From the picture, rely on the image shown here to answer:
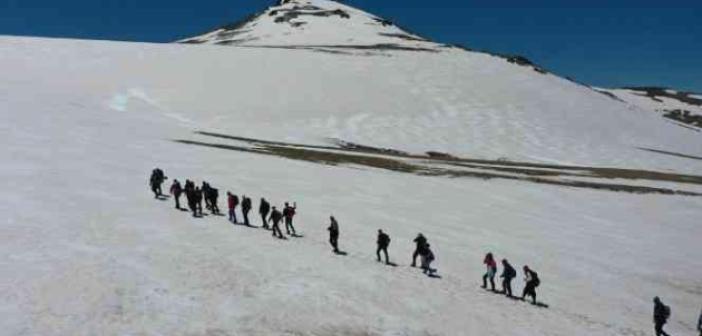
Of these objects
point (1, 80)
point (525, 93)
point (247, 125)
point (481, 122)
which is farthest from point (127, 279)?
point (525, 93)

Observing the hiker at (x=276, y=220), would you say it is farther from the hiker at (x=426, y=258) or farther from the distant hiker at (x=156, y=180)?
the distant hiker at (x=156, y=180)

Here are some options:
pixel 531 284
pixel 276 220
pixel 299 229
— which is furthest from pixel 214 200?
pixel 531 284

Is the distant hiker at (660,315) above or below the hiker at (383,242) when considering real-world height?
below

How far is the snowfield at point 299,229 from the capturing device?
2164 cm

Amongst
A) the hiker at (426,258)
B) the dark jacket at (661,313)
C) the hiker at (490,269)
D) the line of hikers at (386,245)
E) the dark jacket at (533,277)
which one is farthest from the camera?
the hiker at (426,258)

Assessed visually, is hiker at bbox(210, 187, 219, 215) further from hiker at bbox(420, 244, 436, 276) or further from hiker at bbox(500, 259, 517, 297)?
hiker at bbox(500, 259, 517, 297)

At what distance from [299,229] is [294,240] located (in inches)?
112

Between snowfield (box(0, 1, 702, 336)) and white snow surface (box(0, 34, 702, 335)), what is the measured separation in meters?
0.12

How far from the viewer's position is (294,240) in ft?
103

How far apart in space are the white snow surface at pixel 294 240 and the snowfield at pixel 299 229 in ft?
0.41

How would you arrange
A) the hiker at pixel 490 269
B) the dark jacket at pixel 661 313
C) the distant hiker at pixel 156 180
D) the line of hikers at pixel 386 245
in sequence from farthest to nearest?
the distant hiker at pixel 156 180 → the hiker at pixel 490 269 → the line of hikers at pixel 386 245 → the dark jacket at pixel 661 313

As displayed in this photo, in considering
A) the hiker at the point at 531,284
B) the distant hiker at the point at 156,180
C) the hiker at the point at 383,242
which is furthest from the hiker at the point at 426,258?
the distant hiker at the point at 156,180

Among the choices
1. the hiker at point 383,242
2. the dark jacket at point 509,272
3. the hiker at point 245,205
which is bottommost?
the dark jacket at point 509,272

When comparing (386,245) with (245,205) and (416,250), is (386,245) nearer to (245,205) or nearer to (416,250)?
(416,250)
